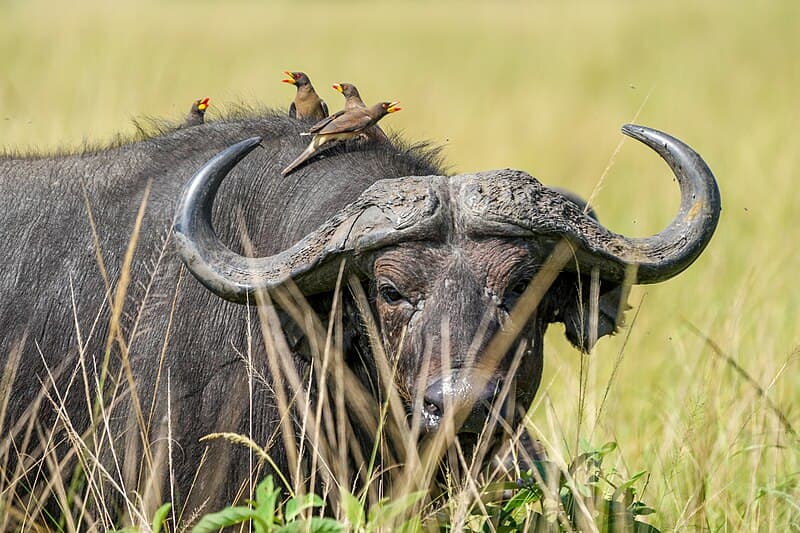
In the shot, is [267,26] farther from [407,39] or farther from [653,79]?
[653,79]

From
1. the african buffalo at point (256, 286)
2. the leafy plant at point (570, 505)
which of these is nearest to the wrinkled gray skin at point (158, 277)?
the african buffalo at point (256, 286)

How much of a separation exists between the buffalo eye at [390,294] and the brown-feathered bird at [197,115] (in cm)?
175

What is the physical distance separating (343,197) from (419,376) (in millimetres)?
1071

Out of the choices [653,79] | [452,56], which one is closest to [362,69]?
[452,56]

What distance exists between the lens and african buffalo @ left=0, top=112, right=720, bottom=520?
14.3ft

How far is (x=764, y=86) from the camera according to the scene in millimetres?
19562

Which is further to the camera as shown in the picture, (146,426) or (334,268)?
(146,426)

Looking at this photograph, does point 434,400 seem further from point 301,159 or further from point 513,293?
point 301,159

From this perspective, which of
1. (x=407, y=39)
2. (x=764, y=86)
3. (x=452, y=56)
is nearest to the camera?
(x=764, y=86)

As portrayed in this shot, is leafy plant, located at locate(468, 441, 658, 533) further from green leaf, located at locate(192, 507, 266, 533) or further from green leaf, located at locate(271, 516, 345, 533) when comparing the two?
green leaf, located at locate(192, 507, 266, 533)

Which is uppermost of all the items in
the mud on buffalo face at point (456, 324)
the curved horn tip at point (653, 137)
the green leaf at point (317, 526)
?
the curved horn tip at point (653, 137)

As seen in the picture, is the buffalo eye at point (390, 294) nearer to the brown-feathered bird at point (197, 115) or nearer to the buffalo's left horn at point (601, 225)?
the buffalo's left horn at point (601, 225)

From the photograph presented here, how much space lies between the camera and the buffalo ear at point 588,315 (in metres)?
4.81

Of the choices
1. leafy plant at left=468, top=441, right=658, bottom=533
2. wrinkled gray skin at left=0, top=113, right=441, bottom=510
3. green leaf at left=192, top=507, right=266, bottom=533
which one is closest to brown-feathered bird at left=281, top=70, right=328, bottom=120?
wrinkled gray skin at left=0, top=113, right=441, bottom=510
